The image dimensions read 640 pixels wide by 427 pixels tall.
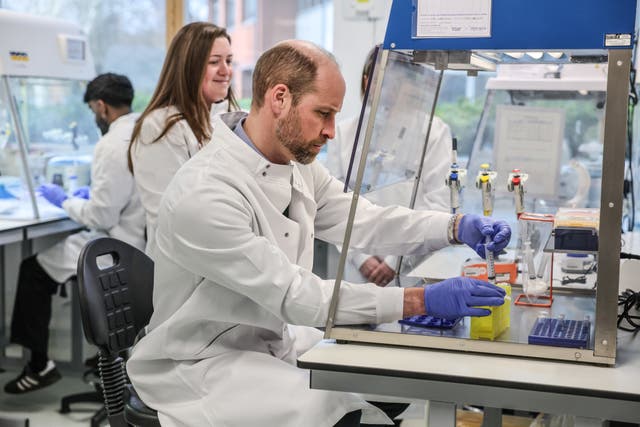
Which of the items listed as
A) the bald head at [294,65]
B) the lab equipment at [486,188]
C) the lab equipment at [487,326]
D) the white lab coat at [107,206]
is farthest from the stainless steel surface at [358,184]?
the white lab coat at [107,206]

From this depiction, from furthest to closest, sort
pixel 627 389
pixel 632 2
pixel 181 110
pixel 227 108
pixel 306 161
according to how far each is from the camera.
→ pixel 227 108 → pixel 181 110 → pixel 306 161 → pixel 632 2 → pixel 627 389

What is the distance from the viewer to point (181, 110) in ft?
9.51

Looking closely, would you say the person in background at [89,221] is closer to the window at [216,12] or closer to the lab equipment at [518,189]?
the window at [216,12]

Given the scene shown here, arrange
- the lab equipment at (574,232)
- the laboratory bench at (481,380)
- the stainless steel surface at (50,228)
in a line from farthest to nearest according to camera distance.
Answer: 1. the stainless steel surface at (50,228)
2. the lab equipment at (574,232)
3. the laboratory bench at (481,380)

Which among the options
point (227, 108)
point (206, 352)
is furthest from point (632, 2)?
point (227, 108)

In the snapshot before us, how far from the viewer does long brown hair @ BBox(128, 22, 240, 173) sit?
2.90 metres

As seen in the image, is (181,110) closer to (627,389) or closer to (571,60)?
(571,60)

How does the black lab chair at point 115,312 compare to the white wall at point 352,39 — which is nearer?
the black lab chair at point 115,312

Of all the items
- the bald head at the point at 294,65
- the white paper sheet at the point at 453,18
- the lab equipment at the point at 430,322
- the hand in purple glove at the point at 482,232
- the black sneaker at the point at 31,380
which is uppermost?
the white paper sheet at the point at 453,18

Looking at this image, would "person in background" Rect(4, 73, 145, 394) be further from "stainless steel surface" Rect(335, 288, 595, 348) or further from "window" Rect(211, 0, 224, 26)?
"stainless steel surface" Rect(335, 288, 595, 348)

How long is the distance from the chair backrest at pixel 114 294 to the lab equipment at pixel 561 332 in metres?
0.91

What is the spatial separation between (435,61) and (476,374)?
80 cm

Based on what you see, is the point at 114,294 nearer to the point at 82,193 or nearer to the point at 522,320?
the point at 522,320

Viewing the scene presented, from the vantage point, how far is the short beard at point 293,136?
1778 mm
